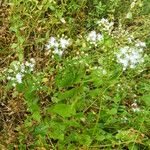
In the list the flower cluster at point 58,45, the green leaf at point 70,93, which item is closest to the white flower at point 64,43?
the flower cluster at point 58,45

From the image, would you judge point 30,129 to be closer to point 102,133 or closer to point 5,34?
point 102,133

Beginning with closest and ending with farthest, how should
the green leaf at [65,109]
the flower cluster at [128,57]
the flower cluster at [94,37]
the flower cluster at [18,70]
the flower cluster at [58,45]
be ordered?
1. the green leaf at [65,109]
2. the flower cluster at [18,70]
3. the flower cluster at [128,57]
4. the flower cluster at [58,45]
5. the flower cluster at [94,37]

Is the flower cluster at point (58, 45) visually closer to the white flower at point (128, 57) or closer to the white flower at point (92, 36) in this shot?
the white flower at point (92, 36)

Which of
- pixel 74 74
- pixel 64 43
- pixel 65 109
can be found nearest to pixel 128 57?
pixel 64 43

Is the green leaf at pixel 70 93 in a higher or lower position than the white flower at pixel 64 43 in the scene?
lower

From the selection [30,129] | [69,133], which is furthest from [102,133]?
[30,129]

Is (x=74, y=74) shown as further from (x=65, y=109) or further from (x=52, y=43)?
(x=52, y=43)

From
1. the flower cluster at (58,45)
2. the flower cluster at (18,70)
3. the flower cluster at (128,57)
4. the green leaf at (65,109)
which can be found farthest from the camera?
the flower cluster at (58,45)
